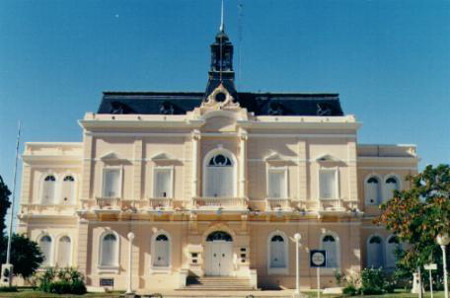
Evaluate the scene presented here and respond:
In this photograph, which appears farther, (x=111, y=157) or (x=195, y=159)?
(x=111, y=157)

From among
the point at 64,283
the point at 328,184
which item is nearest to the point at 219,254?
the point at 328,184

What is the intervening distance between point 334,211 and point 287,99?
30.1ft

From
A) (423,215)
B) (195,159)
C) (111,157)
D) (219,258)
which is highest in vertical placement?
(111,157)

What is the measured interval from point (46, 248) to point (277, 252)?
1624cm

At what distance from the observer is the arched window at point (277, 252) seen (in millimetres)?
42188

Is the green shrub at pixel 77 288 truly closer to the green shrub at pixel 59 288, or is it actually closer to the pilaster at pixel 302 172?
the green shrub at pixel 59 288

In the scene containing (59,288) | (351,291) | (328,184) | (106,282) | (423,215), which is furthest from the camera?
(328,184)

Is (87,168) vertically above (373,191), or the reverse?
(87,168)

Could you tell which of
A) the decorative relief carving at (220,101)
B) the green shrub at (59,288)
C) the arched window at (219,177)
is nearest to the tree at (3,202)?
the green shrub at (59,288)

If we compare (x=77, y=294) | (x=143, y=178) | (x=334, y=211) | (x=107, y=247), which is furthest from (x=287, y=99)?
(x=77, y=294)

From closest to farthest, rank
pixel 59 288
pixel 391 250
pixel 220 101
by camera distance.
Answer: pixel 59 288 < pixel 220 101 < pixel 391 250

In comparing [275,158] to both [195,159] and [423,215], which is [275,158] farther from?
[423,215]

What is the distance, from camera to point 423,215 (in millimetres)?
33250

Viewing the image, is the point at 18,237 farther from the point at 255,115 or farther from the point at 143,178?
the point at 255,115
